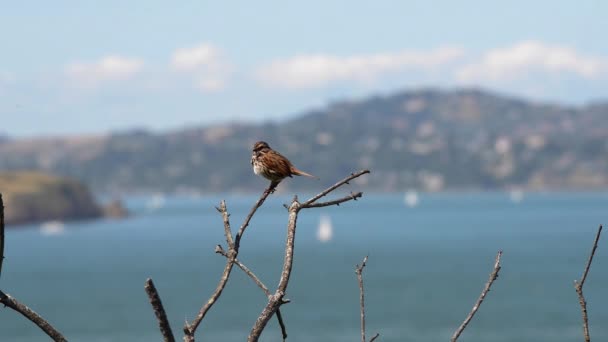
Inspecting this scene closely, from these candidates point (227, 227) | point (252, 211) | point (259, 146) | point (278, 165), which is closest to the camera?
point (227, 227)

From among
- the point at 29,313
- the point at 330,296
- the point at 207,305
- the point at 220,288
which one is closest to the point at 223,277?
the point at 220,288

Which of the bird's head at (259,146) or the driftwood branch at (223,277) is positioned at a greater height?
the bird's head at (259,146)

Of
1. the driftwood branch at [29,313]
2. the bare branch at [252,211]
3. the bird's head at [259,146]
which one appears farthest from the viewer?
the bird's head at [259,146]

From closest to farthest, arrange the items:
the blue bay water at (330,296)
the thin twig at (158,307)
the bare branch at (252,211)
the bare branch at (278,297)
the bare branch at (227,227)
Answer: the thin twig at (158,307) → the bare branch at (278,297) → the bare branch at (227,227) → the bare branch at (252,211) → the blue bay water at (330,296)

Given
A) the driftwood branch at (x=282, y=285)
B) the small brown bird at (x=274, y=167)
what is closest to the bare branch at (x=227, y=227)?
the driftwood branch at (x=282, y=285)

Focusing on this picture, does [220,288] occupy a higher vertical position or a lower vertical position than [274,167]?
lower

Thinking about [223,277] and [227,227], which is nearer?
[223,277]

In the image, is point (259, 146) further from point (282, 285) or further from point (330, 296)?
point (330, 296)

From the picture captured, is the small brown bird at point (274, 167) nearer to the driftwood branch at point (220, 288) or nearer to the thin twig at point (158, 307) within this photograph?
the driftwood branch at point (220, 288)

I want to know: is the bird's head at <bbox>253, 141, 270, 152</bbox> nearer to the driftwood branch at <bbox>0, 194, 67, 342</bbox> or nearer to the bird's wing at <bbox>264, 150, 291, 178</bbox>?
the bird's wing at <bbox>264, 150, 291, 178</bbox>

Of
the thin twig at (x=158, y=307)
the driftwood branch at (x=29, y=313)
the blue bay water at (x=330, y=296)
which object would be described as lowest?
the thin twig at (x=158, y=307)

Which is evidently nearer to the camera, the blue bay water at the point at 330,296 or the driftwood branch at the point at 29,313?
the driftwood branch at the point at 29,313

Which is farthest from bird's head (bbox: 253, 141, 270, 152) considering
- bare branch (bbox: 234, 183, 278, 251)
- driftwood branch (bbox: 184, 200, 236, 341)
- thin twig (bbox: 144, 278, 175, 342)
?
thin twig (bbox: 144, 278, 175, 342)

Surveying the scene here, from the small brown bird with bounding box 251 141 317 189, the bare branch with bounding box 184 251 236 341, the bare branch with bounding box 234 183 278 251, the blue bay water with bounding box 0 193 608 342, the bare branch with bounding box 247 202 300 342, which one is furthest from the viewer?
the blue bay water with bounding box 0 193 608 342
